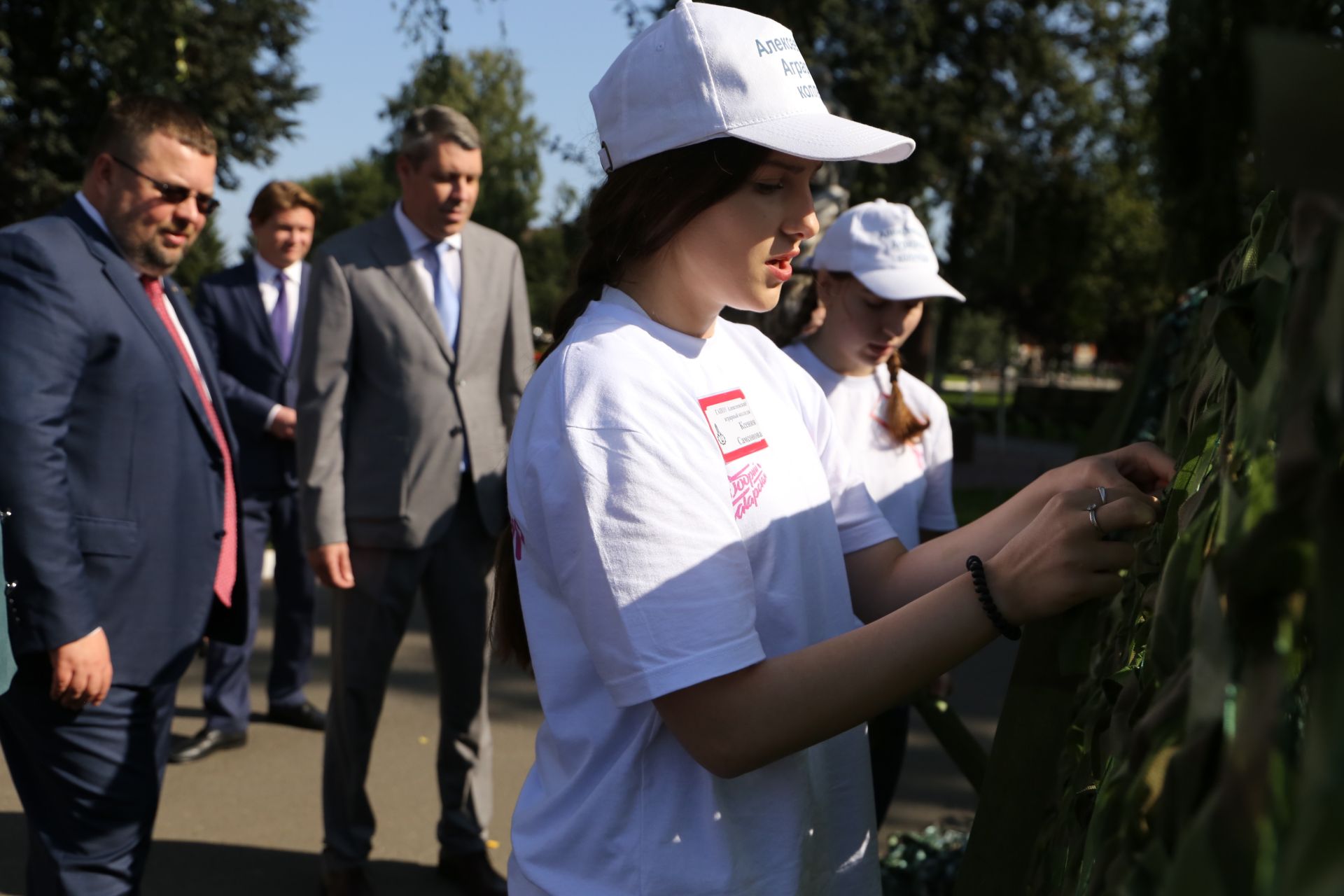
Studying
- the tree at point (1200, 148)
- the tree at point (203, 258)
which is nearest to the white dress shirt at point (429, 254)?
the tree at point (1200, 148)

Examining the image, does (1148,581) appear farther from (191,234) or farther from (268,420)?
(268,420)

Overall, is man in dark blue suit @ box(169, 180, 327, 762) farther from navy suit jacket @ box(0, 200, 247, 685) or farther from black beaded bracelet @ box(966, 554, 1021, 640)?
black beaded bracelet @ box(966, 554, 1021, 640)

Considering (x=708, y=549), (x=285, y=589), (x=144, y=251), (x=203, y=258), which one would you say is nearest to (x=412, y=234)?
(x=144, y=251)

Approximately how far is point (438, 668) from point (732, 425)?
303 centimetres

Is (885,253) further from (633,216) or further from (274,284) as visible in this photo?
(274,284)

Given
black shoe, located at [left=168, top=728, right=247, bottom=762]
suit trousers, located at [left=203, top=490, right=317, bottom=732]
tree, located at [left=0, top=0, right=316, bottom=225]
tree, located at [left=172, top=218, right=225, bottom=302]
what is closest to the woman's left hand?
black shoe, located at [left=168, top=728, right=247, bottom=762]

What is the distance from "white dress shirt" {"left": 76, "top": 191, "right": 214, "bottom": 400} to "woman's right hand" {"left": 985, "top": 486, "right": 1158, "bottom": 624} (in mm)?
2471

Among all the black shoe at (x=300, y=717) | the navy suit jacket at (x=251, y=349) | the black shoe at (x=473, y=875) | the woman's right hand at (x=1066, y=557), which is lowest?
the black shoe at (x=300, y=717)

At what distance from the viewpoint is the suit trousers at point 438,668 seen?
163 inches

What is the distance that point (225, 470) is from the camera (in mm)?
3438

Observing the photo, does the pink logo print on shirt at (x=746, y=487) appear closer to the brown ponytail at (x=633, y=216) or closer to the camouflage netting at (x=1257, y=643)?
the brown ponytail at (x=633, y=216)

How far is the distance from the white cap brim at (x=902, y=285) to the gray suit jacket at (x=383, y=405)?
4.71ft

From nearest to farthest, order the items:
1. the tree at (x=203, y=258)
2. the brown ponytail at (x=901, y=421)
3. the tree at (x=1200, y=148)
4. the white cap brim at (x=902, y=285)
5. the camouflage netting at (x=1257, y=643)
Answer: the camouflage netting at (x=1257, y=643)
the white cap brim at (x=902, y=285)
the brown ponytail at (x=901, y=421)
the tree at (x=1200, y=148)
the tree at (x=203, y=258)

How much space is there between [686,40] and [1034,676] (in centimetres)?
86
